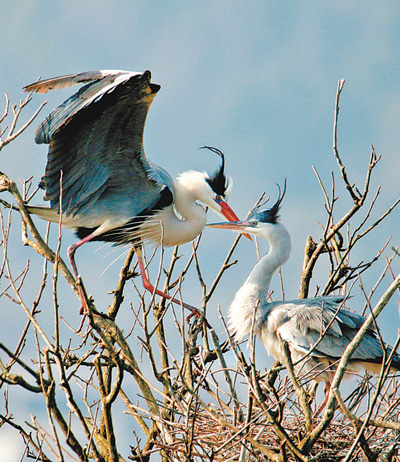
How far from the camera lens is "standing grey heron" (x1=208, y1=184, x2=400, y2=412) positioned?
4.65 m

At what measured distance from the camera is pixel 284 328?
4.77m

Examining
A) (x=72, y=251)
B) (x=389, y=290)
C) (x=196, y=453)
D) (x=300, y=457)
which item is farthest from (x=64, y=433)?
(x=72, y=251)

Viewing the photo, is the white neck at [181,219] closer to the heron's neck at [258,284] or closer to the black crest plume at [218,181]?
the black crest plume at [218,181]

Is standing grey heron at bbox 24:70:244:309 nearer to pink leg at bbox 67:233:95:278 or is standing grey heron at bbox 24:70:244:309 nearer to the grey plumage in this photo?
pink leg at bbox 67:233:95:278

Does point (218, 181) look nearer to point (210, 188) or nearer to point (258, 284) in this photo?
point (210, 188)

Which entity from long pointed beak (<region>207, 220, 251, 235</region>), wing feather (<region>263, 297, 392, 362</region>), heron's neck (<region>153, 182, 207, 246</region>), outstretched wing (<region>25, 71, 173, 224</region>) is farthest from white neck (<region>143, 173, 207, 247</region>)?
wing feather (<region>263, 297, 392, 362</region>)

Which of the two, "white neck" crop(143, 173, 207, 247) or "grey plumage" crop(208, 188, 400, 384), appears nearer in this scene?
"grey plumage" crop(208, 188, 400, 384)

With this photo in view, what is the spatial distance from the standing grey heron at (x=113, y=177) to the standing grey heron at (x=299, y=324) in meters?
0.83

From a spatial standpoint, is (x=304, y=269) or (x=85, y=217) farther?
(x=85, y=217)

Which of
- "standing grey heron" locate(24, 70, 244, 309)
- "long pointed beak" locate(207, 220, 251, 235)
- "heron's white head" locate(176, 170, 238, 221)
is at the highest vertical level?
"heron's white head" locate(176, 170, 238, 221)

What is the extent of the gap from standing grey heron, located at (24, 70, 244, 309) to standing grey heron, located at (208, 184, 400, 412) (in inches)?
32.7

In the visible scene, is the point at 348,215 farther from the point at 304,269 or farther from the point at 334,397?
the point at 334,397

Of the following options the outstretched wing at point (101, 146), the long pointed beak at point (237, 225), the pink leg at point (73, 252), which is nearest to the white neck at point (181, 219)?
the outstretched wing at point (101, 146)

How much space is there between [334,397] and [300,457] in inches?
12.9
